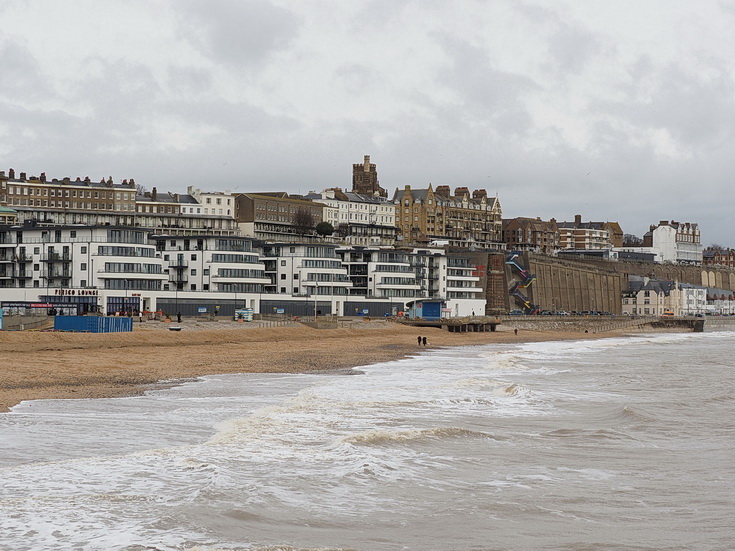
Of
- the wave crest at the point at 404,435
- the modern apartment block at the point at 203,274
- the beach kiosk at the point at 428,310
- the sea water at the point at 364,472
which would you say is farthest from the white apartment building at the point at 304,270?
the wave crest at the point at 404,435

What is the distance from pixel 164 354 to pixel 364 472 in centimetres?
3919

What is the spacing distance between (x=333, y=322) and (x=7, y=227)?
36.3m

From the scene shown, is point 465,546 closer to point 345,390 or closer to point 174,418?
point 174,418

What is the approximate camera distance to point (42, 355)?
52.1 m

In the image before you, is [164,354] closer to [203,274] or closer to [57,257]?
[57,257]

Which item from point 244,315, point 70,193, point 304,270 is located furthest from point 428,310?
point 70,193

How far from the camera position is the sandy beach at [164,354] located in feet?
128

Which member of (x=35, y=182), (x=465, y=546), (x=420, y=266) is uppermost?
(x=35, y=182)

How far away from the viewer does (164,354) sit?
58.7 metres

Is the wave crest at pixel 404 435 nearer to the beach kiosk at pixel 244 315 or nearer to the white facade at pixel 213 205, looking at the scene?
the beach kiosk at pixel 244 315

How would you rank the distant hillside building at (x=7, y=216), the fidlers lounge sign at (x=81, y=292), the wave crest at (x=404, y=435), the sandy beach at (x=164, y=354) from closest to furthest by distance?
1. the wave crest at (x=404, y=435)
2. the sandy beach at (x=164, y=354)
3. the fidlers lounge sign at (x=81, y=292)
4. the distant hillside building at (x=7, y=216)

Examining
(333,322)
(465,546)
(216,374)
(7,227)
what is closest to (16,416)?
(465,546)

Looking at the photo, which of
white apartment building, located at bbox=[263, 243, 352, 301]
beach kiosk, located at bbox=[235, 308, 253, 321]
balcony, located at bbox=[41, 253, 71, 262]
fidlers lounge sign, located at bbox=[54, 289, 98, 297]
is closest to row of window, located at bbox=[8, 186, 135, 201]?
white apartment building, located at bbox=[263, 243, 352, 301]

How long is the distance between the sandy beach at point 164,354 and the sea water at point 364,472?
14.3 feet
